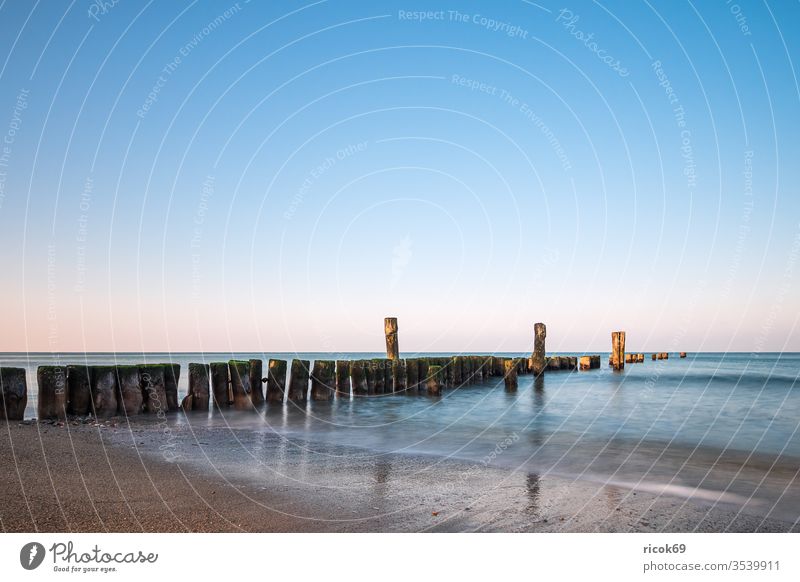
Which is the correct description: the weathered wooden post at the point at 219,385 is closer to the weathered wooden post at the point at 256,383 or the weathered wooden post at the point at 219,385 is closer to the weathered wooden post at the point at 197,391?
the weathered wooden post at the point at 197,391

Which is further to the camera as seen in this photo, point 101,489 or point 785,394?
point 785,394

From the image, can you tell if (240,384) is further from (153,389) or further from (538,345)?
(538,345)

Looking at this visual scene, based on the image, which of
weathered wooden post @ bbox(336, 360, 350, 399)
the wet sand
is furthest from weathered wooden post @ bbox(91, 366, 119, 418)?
weathered wooden post @ bbox(336, 360, 350, 399)

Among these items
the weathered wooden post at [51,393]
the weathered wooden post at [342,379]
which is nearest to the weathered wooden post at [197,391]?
the weathered wooden post at [51,393]

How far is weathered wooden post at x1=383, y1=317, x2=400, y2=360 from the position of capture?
74.5 feet

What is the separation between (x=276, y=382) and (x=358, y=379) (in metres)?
3.65

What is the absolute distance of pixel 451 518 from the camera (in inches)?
216

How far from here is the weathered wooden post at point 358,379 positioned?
18.4 metres

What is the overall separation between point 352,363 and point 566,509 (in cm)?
1332

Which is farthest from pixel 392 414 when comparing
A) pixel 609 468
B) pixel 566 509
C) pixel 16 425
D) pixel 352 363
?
pixel 566 509

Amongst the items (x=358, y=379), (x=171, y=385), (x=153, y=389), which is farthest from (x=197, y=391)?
(x=358, y=379)

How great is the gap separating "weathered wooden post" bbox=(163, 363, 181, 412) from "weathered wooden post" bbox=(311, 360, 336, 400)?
4.17m

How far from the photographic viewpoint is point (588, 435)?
12.3 m
